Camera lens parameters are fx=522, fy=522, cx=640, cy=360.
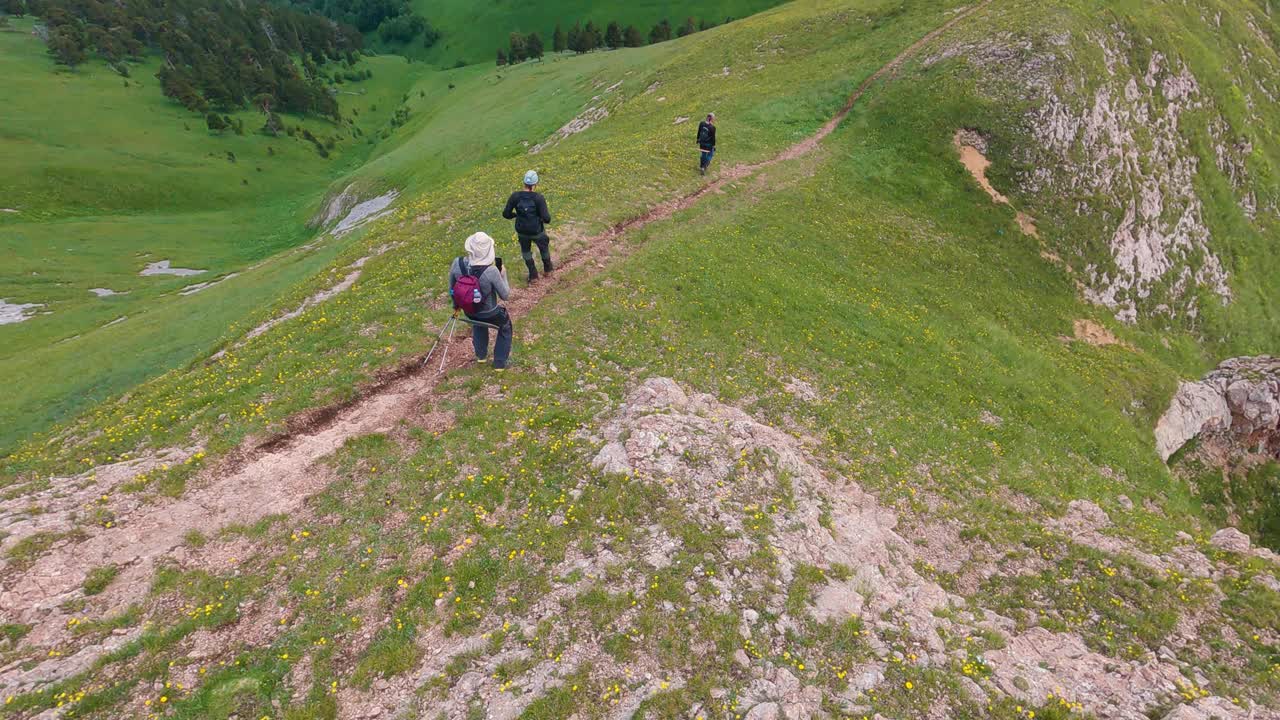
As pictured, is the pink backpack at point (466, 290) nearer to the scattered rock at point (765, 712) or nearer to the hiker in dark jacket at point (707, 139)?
the scattered rock at point (765, 712)

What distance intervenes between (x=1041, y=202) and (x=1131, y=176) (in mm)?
9018

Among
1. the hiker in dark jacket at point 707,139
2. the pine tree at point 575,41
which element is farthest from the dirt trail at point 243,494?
the pine tree at point 575,41

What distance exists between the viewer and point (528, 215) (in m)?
20.5

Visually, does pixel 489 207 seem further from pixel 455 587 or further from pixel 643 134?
pixel 455 587

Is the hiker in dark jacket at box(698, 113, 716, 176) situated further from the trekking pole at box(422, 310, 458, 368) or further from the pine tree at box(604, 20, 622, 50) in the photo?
the pine tree at box(604, 20, 622, 50)

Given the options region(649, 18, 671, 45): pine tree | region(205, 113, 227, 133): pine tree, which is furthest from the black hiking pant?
region(649, 18, 671, 45): pine tree

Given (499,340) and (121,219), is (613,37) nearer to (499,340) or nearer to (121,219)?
(121,219)

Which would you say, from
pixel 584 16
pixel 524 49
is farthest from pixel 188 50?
pixel 584 16

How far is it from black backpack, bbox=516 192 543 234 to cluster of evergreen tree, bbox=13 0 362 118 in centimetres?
16171

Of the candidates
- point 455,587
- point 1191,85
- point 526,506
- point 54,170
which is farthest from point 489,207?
point 54,170

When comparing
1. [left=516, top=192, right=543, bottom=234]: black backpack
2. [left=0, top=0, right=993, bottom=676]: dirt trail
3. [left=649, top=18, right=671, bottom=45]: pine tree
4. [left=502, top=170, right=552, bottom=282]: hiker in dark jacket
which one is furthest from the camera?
[left=649, top=18, right=671, bottom=45]: pine tree

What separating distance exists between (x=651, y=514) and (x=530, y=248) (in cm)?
1348

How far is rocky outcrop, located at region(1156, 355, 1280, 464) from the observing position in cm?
2911

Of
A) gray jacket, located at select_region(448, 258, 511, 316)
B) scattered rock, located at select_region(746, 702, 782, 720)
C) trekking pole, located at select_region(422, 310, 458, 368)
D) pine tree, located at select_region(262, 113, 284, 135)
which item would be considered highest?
pine tree, located at select_region(262, 113, 284, 135)
